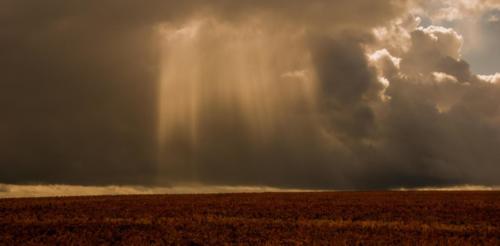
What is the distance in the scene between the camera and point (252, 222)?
33.8 meters

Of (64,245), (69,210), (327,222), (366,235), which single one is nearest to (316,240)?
(366,235)

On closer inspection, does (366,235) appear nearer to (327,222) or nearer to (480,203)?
(327,222)

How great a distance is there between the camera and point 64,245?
86.7 ft

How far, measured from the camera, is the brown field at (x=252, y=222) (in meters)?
27.7

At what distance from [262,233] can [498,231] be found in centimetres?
1283

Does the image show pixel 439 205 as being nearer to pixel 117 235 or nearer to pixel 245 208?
pixel 245 208

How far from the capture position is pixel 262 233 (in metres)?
29.4

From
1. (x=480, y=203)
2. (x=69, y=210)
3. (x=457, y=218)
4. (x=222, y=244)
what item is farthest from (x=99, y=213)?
(x=480, y=203)

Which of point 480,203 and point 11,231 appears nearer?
point 11,231

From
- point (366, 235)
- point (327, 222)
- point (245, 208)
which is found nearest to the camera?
point (366, 235)

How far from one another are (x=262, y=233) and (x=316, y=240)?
3.35 m

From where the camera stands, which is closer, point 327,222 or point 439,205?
point 327,222

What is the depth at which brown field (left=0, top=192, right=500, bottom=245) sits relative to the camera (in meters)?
27.7

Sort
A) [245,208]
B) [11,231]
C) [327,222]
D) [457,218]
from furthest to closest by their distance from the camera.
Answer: [245,208]
[457,218]
[327,222]
[11,231]
